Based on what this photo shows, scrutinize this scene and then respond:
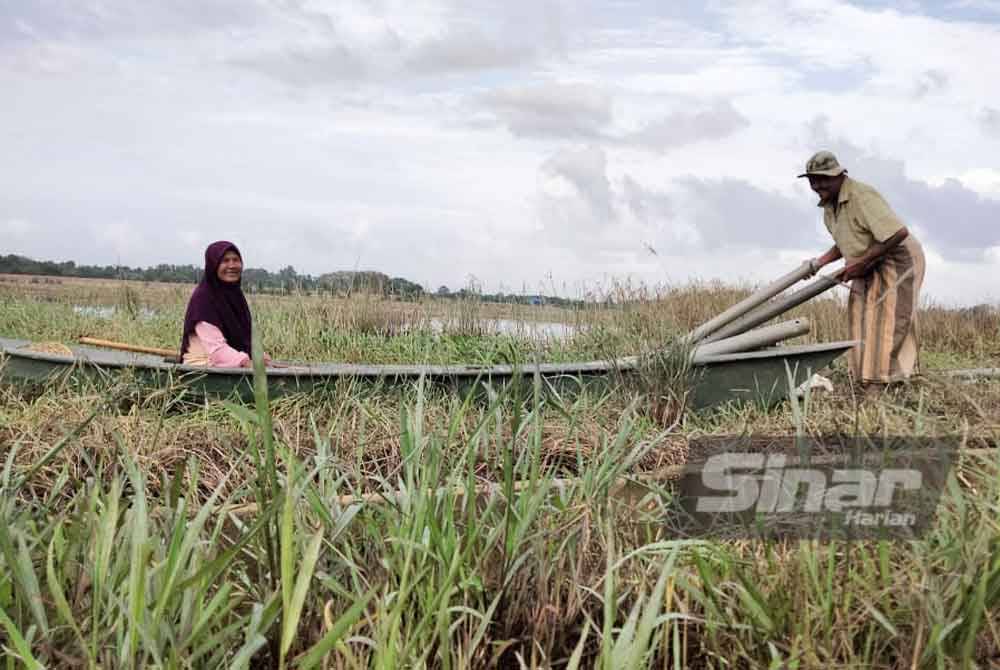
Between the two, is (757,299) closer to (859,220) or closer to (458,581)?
(859,220)

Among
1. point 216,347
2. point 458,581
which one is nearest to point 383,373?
point 216,347

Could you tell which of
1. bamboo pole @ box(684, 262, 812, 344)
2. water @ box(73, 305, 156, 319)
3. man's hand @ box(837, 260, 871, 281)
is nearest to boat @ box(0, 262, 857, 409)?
bamboo pole @ box(684, 262, 812, 344)

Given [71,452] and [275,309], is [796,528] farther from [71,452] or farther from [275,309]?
[275,309]

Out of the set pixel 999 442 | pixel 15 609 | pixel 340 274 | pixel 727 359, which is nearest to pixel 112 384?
pixel 15 609

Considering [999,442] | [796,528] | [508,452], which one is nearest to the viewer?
[508,452]

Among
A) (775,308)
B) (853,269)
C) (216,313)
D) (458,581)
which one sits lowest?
(458,581)

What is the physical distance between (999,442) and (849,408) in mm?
1392

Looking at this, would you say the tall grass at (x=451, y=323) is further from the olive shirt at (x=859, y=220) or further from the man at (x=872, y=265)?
the olive shirt at (x=859, y=220)

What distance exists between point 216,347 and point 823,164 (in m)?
4.44

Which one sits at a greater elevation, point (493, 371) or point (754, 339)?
point (754, 339)

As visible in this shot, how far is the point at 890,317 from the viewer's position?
6789mm

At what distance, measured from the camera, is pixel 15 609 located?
1873 millimetres

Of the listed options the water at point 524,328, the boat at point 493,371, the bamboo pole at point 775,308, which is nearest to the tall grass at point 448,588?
the boat at point 493,371

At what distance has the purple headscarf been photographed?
5.89 metres
